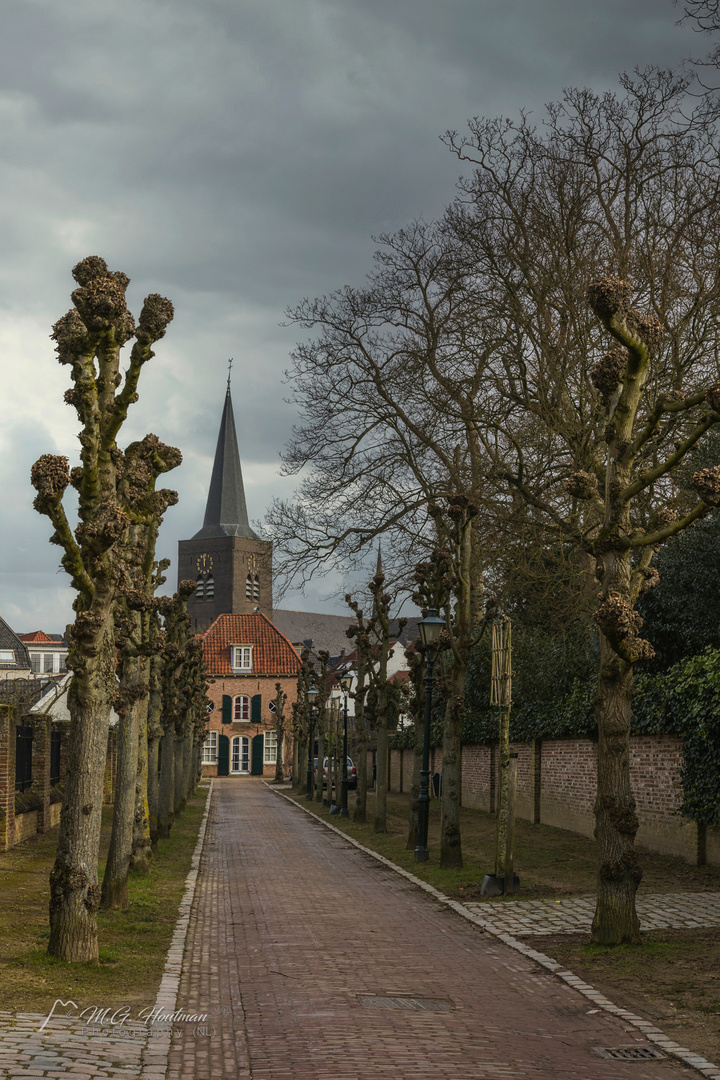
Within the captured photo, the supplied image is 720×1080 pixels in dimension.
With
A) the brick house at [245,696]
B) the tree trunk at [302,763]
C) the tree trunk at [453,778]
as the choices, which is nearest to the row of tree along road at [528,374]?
the tree trunk at [453,778]

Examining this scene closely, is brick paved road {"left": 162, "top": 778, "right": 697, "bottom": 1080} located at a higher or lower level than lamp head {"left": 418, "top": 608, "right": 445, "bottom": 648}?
lower

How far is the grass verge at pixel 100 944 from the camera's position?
25.5 ft

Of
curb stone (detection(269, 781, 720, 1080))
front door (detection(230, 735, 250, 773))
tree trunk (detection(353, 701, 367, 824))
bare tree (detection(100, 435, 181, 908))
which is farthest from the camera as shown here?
front door (detection(230, 735, 250, 773))

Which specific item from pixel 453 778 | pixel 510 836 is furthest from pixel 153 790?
pixel 510 836

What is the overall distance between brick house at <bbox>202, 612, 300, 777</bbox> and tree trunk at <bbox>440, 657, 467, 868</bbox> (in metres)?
57.9

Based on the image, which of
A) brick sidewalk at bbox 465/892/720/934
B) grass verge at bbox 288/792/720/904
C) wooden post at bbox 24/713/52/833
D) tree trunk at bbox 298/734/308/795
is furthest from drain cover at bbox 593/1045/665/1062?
tree trunk at bbox 298/734/308/795

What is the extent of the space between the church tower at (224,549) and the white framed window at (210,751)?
20.6 meters

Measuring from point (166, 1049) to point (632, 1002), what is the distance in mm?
3607

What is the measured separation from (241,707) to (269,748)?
11.3 feet

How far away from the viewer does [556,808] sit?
78.5ft

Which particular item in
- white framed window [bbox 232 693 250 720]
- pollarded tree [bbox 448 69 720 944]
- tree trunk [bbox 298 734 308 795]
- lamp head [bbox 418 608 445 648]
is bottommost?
tree trunk [bbox 298 734 308 795]

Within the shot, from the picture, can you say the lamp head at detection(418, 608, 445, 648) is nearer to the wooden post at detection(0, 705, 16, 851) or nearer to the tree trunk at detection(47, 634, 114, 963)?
the wooden post at detection(0, 705, 16, 851)

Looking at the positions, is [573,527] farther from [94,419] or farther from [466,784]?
[466,784]

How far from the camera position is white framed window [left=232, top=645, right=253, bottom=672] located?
76.9 meters
